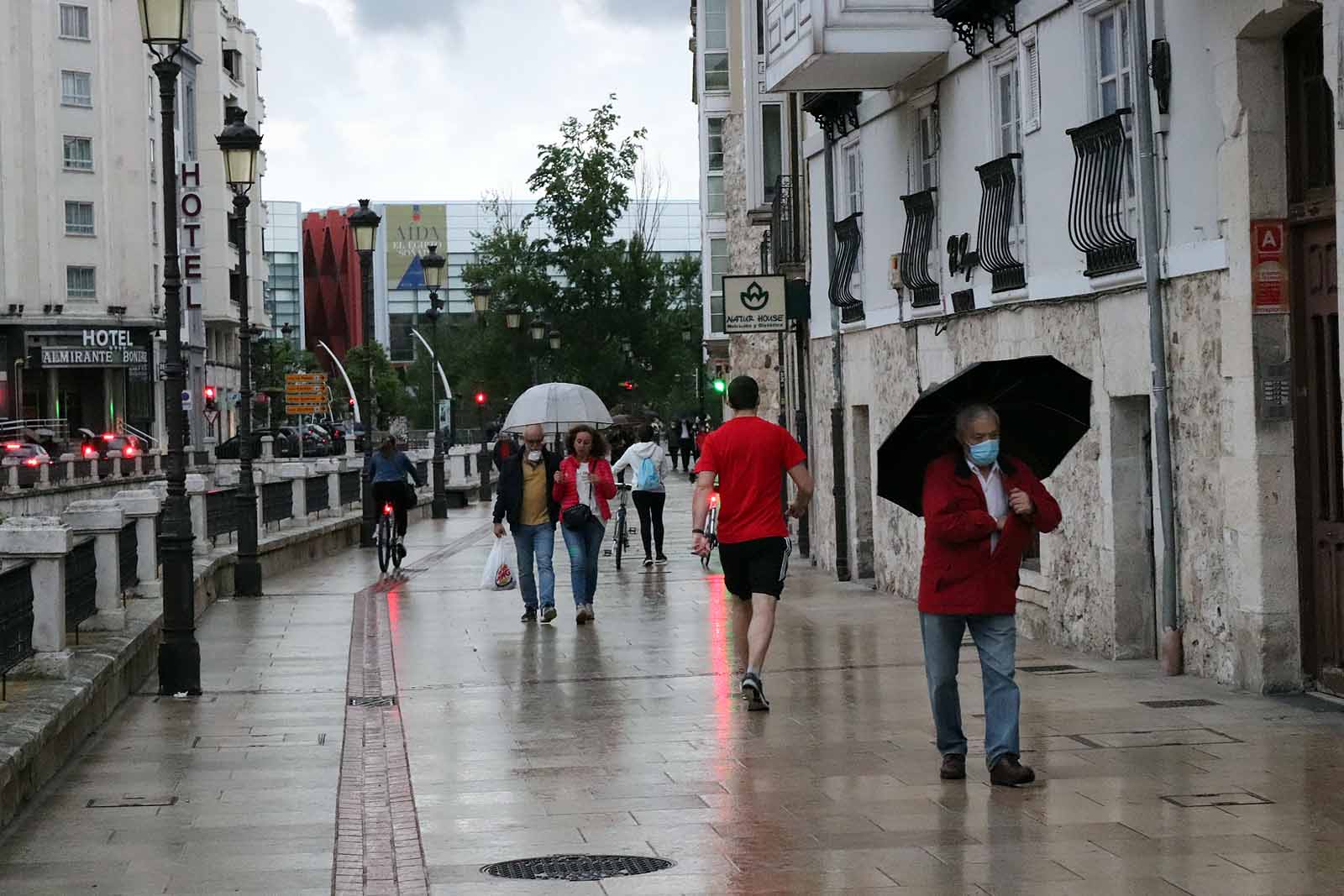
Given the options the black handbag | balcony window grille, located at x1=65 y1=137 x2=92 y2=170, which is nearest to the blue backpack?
the black handbag

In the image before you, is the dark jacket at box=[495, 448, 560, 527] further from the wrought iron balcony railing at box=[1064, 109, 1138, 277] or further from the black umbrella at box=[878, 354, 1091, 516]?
the black umbrella at box=[878, 354, 1091, 516]

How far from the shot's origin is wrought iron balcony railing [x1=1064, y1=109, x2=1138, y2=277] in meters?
13.6

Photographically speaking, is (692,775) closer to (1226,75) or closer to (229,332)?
(1226,75)

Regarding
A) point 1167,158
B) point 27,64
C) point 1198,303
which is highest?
point 27,64

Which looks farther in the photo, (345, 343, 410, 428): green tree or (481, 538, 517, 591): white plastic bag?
(345, 343, 410, 428): green tree

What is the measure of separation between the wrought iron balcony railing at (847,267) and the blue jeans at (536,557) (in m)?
5.60

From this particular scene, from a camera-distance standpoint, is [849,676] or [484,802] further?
[849,676]

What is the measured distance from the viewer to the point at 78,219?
76.1 meters

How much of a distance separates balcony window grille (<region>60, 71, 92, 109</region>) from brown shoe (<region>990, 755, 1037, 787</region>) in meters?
72.3

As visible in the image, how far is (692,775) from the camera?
9.48 meters

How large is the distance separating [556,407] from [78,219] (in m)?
52.7

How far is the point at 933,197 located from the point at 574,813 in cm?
1114

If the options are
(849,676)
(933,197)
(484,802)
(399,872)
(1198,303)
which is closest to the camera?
(399,872)

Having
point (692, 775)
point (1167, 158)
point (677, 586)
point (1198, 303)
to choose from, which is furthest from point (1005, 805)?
point (677, 586)
